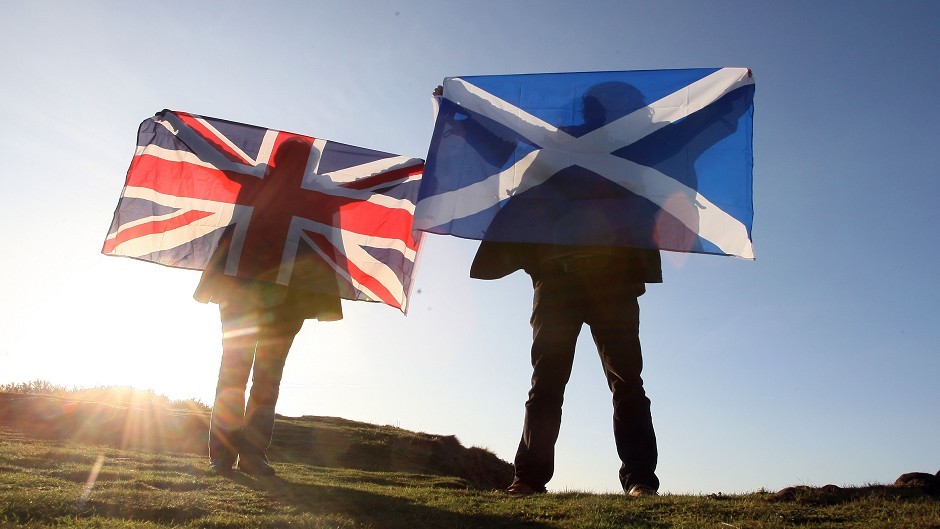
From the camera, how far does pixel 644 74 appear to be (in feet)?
20.0

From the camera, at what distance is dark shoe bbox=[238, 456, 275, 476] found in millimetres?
4953

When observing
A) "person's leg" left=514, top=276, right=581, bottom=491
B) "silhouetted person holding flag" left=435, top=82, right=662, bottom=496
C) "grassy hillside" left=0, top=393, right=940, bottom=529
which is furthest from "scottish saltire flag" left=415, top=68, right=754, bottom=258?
"grassy hillside" left=0, top=393, right=940, bottom=529

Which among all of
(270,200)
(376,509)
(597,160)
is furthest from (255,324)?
(597,160)

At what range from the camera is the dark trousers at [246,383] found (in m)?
5.03

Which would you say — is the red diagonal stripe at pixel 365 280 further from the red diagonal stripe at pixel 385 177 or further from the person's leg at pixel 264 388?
the person's leg at pixel 264 388

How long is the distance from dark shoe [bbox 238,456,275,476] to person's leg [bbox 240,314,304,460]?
2 centimetres

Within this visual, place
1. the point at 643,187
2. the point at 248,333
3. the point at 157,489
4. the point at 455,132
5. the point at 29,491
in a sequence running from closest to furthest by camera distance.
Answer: the point at 29,491 → the point at 157,489 → the point at 248,333 → the point at 643,187 → the point at 455,132

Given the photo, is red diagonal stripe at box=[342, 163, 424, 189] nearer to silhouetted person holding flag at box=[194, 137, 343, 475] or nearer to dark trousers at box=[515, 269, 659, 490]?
silhouetted person holding flag at box=[194, 137, 343, 475]

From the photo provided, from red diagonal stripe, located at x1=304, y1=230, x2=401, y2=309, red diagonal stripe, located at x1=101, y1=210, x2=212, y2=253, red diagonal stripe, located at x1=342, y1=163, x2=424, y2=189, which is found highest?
red diagonal stripe, located at x1=342, y1=163, x2=424, y2=189

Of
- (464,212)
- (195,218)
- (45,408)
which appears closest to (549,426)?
(464,212)

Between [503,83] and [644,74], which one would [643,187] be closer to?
[644,74]

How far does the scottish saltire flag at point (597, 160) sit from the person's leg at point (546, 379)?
54cm

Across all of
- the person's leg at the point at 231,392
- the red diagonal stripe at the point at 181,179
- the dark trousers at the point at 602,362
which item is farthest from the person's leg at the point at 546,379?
the red diagonal stripe at the point at 181,179

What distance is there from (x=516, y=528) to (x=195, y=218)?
4771mm
